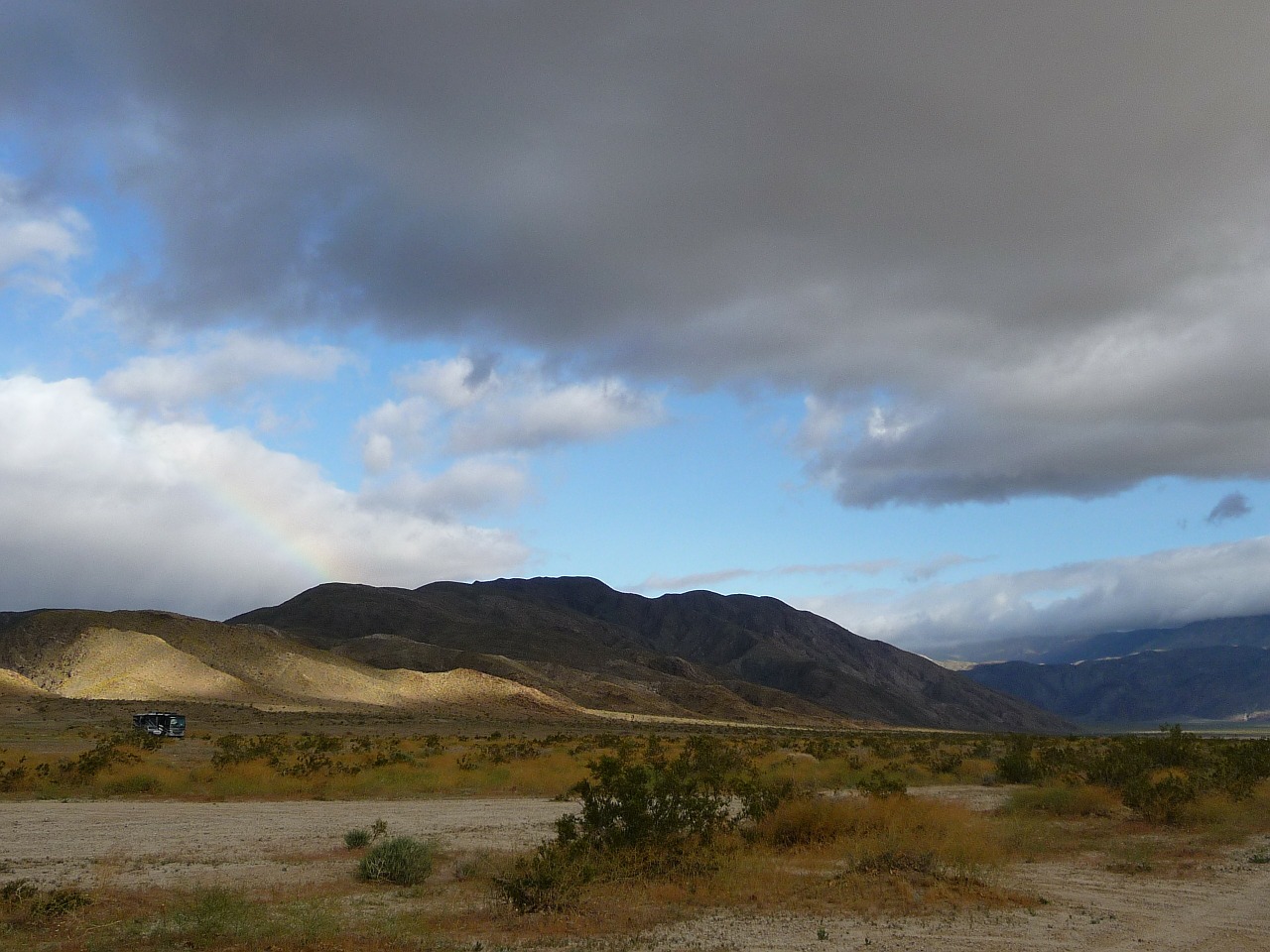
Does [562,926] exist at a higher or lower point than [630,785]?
lower

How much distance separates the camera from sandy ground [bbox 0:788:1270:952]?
12102 mm

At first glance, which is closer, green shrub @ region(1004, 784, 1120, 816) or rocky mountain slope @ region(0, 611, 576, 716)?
green shrub @ region(1004, 784, 1120, 816)

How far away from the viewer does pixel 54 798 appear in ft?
95.1

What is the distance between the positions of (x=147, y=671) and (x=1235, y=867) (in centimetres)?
11425

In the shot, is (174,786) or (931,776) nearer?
(174,786)

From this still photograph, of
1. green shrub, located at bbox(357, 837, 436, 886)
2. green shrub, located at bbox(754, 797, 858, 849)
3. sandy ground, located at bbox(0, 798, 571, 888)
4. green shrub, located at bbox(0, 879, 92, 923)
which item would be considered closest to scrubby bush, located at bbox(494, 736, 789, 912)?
green shrub, located at bbox(754, 797, 858, 849)

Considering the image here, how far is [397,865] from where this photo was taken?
→ 51.5ft

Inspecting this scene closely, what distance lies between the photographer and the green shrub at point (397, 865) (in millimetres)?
15609

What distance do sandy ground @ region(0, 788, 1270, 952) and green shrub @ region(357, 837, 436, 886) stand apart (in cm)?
78

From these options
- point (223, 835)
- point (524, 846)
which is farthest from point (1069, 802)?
point (223, 835)

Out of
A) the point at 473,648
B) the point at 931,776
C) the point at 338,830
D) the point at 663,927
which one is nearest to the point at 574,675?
the point at 473,648

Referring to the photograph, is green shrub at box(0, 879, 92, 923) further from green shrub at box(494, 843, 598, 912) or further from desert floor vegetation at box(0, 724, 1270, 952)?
green shrub at box(494, 843, 598, 912)

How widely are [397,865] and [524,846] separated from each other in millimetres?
4401

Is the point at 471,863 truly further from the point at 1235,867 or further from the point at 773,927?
the point at 1235,867
